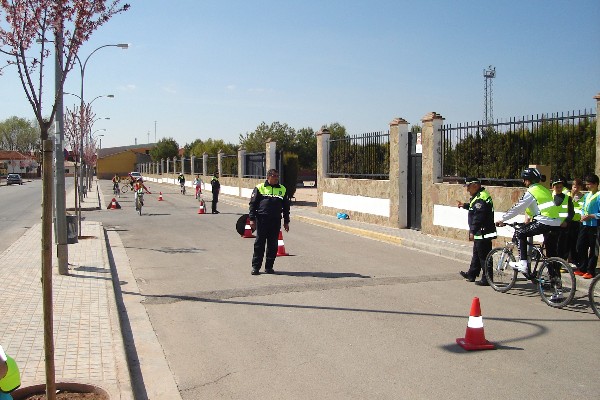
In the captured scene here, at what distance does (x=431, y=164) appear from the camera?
50.9 feet

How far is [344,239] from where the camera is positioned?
51.7 ft

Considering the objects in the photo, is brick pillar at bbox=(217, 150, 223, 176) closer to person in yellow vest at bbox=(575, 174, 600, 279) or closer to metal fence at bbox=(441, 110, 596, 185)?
metal fence at bbox=(441, 110, 596, 185)

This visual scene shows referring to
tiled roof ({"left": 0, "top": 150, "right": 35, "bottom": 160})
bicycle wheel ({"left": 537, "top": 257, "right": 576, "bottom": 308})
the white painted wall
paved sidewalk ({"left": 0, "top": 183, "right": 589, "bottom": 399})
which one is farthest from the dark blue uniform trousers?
tiled roof ({"left": 0, "top": 150, "right": 35, "bottom": 160})

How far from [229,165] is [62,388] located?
36637 millimetres

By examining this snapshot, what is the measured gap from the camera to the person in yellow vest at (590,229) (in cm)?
922

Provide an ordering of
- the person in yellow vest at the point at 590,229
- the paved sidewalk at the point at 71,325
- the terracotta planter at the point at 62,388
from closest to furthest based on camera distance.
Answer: the terracotta planter at the point at 62,388 → the paved sidewalk at the point at 71,325 → the person in yellow vest at the point at 590,229

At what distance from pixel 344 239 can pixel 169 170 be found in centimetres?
6167

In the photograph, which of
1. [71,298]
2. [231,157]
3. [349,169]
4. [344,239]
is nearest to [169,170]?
[231,157]

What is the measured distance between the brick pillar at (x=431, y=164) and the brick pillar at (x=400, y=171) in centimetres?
122

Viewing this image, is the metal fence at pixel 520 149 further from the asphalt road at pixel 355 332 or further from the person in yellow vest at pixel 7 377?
the person in yellow vest at pixel 7 377

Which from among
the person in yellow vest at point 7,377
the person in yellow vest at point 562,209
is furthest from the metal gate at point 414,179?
the person in yellow vest at point 7,377

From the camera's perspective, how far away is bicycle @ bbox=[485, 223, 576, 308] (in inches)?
303

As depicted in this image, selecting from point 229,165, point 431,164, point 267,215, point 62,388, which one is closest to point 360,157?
point 431,164

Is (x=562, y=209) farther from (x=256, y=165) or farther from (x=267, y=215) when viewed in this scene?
(x=256, y=165)
